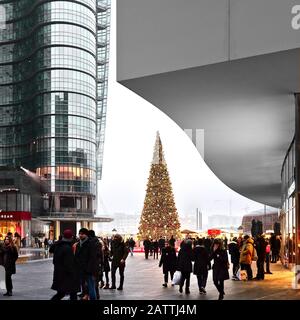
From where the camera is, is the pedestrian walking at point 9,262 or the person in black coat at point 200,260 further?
the pedestrian walking at point 9,262

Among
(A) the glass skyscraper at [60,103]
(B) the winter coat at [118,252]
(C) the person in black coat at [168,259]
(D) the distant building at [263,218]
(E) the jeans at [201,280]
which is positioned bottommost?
(D) the distant building at [263,218]

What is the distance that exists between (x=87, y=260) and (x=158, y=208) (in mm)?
44878

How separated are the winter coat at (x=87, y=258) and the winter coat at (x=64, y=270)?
108 centimetres

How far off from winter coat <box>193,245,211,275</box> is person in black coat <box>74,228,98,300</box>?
373 cm

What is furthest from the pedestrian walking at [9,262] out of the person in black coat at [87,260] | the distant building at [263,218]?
the distant building at [263,218]

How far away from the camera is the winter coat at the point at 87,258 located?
1266cm

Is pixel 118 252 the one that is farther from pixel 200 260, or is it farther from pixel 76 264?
pixel 76 264

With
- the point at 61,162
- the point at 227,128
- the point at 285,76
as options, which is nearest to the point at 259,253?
the point at 227,128

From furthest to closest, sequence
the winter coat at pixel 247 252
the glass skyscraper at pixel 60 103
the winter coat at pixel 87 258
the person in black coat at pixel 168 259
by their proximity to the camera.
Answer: the glass skyscraper at pixel 60 103, the winter coat at pixel 247 252, the person in black coat at pixel 168 259, the winter coat at pixel 87 258

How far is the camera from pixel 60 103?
4082 inches

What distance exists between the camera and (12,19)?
117 m

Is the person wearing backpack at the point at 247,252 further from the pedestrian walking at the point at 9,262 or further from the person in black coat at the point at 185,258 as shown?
the pedestrian walking at the point at 9,262
